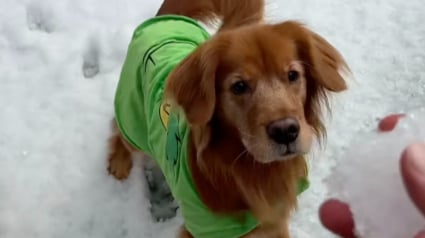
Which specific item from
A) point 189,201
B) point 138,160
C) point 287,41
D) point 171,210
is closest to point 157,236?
point 171,210

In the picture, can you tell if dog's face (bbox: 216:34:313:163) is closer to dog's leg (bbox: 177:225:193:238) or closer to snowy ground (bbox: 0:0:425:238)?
dog's leg (bbox: 177:225:193:238)

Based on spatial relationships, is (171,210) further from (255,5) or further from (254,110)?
(254,110)

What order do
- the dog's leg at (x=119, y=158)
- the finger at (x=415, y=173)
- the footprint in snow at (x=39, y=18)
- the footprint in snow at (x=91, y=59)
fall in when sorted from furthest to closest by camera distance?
the footprint in snow at (x=39, y=18)
the footprint in snow at (x=91, y=59)
the dog's leg at (x=119, y=158)
the finger at (x=415, y=173)

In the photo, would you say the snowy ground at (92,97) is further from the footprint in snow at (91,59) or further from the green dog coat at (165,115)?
the green dog coat at (165,115)

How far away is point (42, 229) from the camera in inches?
87.7

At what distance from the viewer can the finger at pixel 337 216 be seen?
1.61 meters

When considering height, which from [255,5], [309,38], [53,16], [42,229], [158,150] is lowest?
[42,229]

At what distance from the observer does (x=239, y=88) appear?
4.99 feet

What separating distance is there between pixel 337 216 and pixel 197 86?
42 centimetres

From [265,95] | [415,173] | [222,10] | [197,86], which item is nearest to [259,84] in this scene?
[265,95]

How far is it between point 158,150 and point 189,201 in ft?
0.75

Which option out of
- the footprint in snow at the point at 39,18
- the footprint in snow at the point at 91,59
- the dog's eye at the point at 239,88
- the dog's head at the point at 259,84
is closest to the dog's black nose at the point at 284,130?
the dog's head at the point at 259,84

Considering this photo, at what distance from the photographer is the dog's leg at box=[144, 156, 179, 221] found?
87.3 inches

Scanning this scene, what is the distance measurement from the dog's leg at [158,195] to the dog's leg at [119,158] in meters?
0.06
